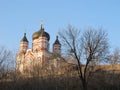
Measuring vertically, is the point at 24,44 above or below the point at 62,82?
above

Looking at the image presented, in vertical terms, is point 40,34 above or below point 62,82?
above

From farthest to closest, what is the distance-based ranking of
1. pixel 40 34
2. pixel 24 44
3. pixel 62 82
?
pixel 24 44
pixel 40 34
pixel 62 82

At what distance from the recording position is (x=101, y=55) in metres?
30.6

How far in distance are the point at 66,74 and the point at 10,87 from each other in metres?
7.21

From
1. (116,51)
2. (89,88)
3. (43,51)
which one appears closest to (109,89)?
(89,88)

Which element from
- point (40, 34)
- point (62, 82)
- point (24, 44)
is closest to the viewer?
point (62, 82)

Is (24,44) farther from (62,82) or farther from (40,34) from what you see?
(62,82)

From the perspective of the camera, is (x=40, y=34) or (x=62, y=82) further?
(x=40, y=34)

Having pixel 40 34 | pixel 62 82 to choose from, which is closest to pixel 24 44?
pixel 40 34

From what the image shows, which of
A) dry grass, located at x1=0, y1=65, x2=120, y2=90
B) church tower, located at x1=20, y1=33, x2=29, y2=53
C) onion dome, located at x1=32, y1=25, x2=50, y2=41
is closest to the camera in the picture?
dry grass, located at x1=0, y1=65, x2=120, y2=90

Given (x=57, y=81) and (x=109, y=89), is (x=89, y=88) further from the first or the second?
(x=57, y=81)

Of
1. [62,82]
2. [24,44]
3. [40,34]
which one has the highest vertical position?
[40,34]

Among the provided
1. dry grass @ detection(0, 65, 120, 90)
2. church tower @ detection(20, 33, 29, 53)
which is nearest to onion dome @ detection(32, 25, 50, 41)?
church tower @ detection(20, 33, 29, 53)

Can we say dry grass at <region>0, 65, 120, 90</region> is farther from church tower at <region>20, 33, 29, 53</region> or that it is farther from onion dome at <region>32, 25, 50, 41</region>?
church tower at <region>20, 33, 29, 53</region>
